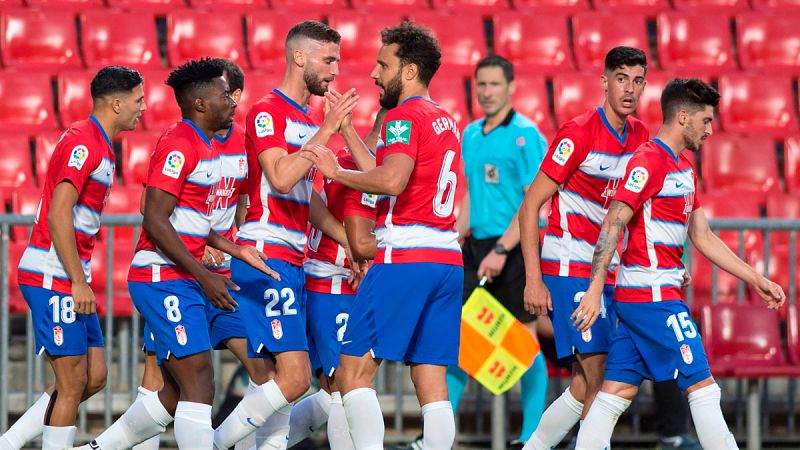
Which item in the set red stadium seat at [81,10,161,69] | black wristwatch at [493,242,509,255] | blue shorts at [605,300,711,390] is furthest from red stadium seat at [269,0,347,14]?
blue shorts at [605,300,711,390]

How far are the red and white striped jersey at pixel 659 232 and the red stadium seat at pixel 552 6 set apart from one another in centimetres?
569

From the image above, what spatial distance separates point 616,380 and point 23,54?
6.98 metres

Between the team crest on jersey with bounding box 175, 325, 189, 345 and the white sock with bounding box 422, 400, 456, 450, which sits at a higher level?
the team crest on jersey with bounding box 175, 325, 189, 345

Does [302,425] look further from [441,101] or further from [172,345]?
[441,101]

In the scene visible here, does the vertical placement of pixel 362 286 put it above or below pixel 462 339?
above

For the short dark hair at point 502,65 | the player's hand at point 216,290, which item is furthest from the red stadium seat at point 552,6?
the player's hand at point 216,290

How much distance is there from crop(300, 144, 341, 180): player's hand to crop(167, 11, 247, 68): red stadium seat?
5.54 meters

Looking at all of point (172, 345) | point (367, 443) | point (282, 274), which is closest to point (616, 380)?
point (367, 443)

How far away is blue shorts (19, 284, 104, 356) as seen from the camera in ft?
20.2

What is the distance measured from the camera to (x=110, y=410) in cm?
795

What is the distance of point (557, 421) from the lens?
6.34 meters

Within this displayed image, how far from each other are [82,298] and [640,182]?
2.66m

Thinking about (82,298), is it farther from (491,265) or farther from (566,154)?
(491,265)

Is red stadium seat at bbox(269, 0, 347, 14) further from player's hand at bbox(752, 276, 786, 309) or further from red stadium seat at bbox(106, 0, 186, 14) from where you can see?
player's hand at bbox(752, 276, 786, 309)
